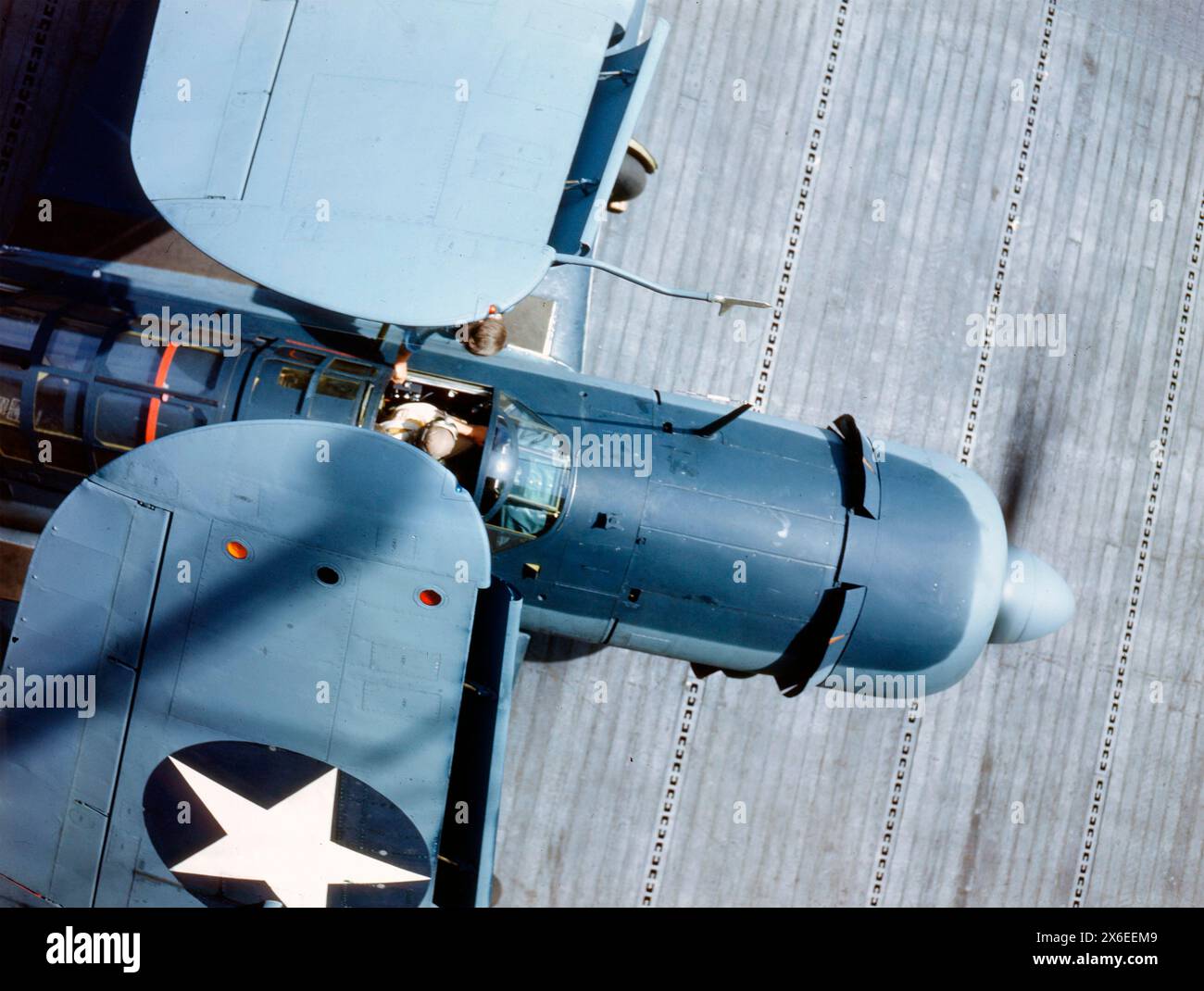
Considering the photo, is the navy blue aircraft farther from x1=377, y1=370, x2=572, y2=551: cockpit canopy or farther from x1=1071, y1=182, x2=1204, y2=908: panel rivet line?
x1=1071, y1=182, x2=1204, y2=908: panel rivet line

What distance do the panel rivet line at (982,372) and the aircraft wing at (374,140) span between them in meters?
4.39

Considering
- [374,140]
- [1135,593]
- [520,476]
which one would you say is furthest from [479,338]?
[1135,593]

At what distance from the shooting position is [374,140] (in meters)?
4.38

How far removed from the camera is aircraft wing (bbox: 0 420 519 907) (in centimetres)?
414

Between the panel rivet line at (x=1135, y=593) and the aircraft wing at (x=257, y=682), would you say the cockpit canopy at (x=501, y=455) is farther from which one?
the panel rivet line at (x=1135, y=593)

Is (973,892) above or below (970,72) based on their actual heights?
below

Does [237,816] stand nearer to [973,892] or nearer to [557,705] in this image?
[557,705]

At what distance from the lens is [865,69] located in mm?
7164

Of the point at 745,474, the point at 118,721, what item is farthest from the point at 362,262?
the point at 118,721

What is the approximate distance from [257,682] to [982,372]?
633 centimetres

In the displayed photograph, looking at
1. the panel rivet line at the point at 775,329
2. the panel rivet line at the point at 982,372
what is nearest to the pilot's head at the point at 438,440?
the panel rivet line at the point at 775,329

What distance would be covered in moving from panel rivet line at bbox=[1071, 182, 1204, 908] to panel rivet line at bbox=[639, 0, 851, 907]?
3.68 metres

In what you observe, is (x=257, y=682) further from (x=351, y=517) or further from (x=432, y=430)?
(x=432, y=430)
